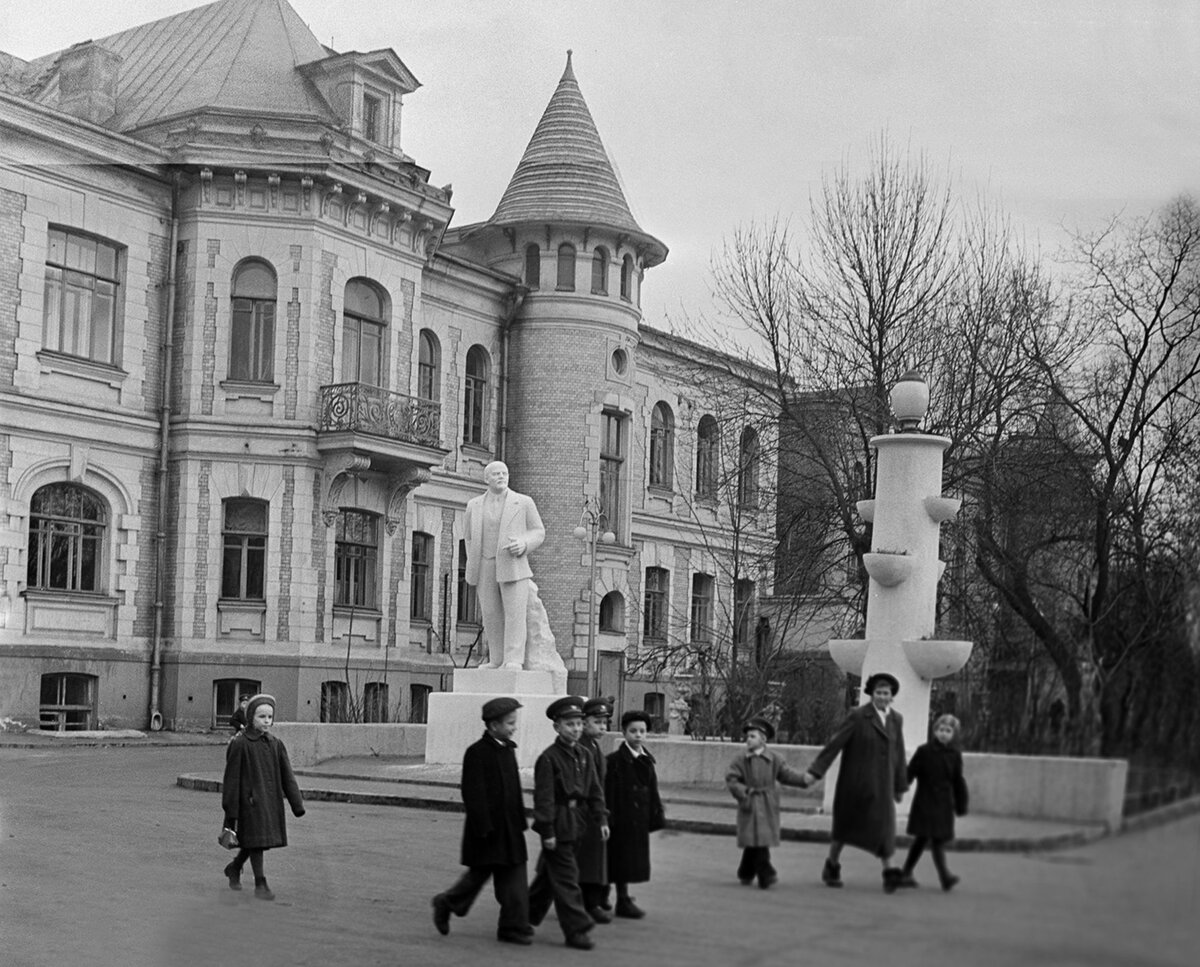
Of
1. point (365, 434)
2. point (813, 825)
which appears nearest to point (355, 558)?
point (365, 434)

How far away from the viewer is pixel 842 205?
2.01 metres

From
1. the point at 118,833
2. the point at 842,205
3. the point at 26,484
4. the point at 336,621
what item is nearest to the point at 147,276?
the point at 26,484

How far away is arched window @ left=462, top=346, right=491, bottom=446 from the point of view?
73.4 ft

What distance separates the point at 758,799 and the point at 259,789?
8307mm

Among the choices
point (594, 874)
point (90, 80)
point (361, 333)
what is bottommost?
point (594, 874)

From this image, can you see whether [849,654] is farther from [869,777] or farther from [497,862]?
[497,862]

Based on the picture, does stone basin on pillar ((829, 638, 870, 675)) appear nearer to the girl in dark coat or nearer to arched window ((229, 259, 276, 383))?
the girl in dark coat

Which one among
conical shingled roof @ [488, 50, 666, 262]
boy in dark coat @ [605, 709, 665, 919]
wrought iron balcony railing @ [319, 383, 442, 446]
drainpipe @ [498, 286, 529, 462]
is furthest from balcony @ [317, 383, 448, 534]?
boy in dark coat @ [605, 709, 665, 919]

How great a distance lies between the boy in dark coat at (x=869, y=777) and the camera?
1332mm

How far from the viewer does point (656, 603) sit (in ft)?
11.8

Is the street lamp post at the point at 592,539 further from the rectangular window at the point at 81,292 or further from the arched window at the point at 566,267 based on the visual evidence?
the rectangular window at the point at 81,292

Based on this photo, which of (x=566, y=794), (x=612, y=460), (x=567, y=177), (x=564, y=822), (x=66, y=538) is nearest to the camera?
(x=567, y=177)

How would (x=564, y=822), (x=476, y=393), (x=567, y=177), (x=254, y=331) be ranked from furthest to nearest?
(x=254, y=331) < (x=476, y=393) < (x=564, y=822) < (x=567, y=177)

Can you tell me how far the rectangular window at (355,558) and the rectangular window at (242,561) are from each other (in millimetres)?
1254
